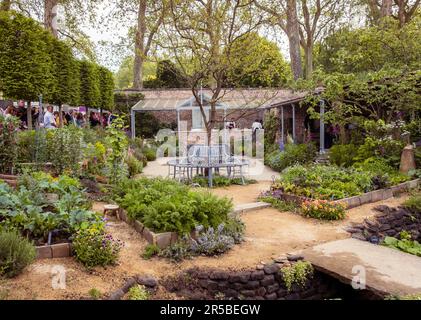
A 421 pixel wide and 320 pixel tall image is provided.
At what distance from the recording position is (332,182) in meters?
8.73

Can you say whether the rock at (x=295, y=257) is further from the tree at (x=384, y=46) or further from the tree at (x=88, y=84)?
the tree at (x=88, y=84)

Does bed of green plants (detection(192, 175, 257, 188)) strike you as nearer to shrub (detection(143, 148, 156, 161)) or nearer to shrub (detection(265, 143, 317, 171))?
shrub (detection(265, 143, 317, 171))

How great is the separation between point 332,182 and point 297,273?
418 centimetres

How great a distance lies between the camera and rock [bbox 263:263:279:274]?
4963 mm

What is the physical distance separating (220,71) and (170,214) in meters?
6.55

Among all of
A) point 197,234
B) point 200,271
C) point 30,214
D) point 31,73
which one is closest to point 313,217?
point 197,234

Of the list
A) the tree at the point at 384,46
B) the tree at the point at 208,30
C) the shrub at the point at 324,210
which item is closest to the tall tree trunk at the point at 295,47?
the tree at the point at 384,46

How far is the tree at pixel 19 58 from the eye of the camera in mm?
9516

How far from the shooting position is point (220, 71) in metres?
11.2

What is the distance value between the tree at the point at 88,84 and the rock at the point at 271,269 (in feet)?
40.2

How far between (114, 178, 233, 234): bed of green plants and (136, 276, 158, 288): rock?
112cm

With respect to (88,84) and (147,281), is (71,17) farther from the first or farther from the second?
(147,281)

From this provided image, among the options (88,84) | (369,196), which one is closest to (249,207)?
(369,196)
